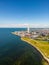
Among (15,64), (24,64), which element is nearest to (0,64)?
(15,64)

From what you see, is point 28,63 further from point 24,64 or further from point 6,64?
point 6,64

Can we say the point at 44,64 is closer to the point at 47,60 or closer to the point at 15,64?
the point at 47,60

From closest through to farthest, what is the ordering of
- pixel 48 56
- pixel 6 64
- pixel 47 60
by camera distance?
pixel 6 64 < pixel 47 60 < pixel 48 56

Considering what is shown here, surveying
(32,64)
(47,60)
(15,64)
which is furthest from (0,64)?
(47,60)

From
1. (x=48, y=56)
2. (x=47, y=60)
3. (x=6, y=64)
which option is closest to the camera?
(x=6, y=64)

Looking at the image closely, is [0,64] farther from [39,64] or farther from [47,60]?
[47,60]

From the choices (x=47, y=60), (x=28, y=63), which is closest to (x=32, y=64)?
(x=28, y=63)

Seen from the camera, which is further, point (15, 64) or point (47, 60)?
point (47, 60)

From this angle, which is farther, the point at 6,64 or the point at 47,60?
the point at 47,60
